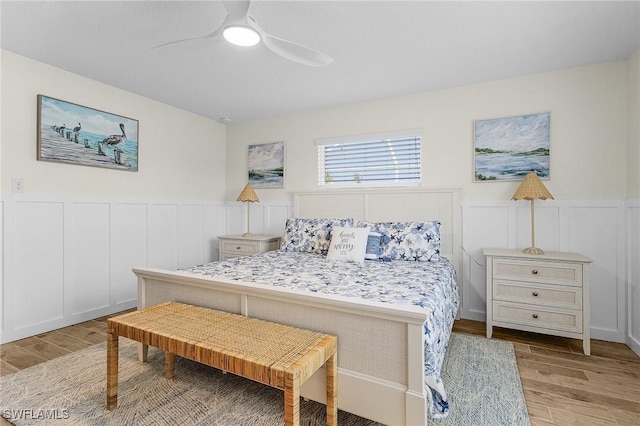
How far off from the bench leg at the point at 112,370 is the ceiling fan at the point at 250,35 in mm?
1673

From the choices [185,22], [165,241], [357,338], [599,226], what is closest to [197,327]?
[357,338]

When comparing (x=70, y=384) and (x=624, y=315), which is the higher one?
(x=624, y=315)

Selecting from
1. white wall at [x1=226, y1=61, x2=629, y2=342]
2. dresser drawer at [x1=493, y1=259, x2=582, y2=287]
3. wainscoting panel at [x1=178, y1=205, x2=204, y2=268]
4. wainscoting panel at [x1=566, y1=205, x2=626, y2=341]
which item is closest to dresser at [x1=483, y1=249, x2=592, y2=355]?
dresser drawer at [x1=493, y1=259, x2=582, y2=287]

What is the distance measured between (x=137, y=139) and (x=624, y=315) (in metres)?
4.87

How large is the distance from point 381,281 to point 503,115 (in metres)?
2.14

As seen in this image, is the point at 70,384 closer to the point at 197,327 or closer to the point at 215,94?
the point at 197,327

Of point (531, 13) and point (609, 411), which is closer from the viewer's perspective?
point (609, 411)

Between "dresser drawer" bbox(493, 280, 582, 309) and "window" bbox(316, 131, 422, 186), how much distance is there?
1.35 m

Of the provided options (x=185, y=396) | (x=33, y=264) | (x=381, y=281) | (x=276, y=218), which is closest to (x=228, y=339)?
(x=185, y=396)

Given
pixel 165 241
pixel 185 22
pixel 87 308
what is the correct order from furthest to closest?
pixel 165 241
pixel 87 308
pixel 185 22

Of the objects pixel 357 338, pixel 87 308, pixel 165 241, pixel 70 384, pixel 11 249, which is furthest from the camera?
pixel 165 241

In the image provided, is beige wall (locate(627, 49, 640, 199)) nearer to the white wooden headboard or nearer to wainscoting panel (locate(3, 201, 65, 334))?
the white wooden headboard

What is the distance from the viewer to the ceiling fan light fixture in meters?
1.77

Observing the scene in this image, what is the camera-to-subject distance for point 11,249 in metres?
2.56
